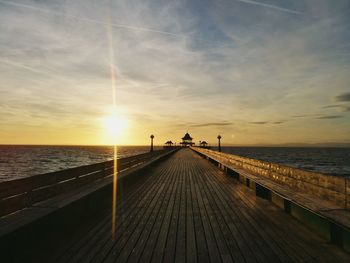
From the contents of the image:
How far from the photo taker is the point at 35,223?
4.23 metres

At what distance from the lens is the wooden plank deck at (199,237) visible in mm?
4086

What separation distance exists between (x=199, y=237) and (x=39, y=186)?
366 centimetres

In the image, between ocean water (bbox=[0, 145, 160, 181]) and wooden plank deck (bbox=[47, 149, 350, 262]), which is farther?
ocean water (bbox=[0, 145, 160, 181])

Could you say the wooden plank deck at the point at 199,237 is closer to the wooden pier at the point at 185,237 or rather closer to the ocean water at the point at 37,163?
the wooden pier at the point at 185,237

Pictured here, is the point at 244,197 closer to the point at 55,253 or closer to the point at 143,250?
the point at 143,250

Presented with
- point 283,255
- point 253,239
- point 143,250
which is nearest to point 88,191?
point 143,250

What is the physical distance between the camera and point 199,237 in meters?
4.96

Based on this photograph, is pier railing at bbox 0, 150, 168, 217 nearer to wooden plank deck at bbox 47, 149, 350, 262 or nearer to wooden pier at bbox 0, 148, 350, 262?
wooden pier at bbox 0, 148, 350, 262

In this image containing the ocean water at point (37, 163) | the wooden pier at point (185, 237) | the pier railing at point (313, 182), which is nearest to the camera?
the wooden pier at point (185, 237)

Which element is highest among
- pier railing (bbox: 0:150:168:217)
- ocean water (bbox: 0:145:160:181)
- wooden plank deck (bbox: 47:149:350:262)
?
pier railing (bbox: 0:150:168:217)

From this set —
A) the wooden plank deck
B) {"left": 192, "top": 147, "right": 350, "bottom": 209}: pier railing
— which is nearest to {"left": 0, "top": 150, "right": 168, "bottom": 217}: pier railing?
the wooden plank deck

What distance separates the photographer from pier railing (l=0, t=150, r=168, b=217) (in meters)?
4.76

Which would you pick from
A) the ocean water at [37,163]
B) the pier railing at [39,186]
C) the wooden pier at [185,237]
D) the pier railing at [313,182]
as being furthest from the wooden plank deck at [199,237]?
the ocean water at [37,163]

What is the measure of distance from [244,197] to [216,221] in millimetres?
3001
